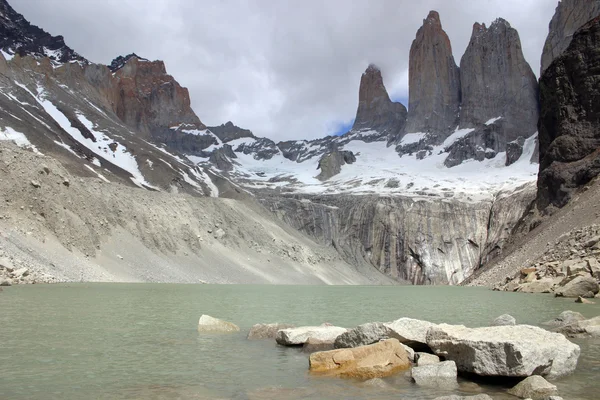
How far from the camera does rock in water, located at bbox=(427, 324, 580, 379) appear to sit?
10273 millimetres

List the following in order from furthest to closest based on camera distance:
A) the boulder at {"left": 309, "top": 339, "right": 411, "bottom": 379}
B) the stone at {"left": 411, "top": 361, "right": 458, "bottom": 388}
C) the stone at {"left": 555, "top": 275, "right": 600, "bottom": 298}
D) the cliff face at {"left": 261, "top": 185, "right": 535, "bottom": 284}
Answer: the cliff face at {"left": 261, "top": 185, "right": 535, "bottom": 284} → the stone at {"left": 555, "top": 275, "right": 600, "bottom": 298} → the boulder at {"left": 309, "top": 339, "right": 411, "bottom": 379} → the stone at {"left": 411, "top": 361, "right": 458, "bottom": 388}

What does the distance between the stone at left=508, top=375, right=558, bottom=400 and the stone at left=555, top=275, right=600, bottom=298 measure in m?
27.6

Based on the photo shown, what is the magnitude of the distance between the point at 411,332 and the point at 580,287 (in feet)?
83.6

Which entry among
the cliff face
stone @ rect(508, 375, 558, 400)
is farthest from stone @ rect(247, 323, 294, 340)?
the cliff face

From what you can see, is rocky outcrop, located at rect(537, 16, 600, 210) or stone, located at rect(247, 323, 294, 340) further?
rocky outcrop, located at rect(537, 16, 600, 210)

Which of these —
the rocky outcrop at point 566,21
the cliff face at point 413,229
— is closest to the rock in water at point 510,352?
the cliff face at point 413,229

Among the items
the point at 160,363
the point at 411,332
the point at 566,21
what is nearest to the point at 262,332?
the point at 160,363

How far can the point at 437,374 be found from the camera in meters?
10.8

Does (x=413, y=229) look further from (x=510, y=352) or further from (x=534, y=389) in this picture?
(x=534, y=389)

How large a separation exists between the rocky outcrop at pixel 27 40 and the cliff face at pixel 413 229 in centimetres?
8742

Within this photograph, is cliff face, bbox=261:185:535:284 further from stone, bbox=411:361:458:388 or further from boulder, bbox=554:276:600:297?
stone, bbox=411:361:458:388

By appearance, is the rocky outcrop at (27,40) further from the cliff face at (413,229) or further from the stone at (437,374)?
the stone at (437,374)

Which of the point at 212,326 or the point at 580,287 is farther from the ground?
the point at 580,287

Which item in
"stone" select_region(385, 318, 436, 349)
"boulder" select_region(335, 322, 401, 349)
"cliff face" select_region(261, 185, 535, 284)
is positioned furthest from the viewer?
"cliff face" select_region(261, 185, 535, 284)
